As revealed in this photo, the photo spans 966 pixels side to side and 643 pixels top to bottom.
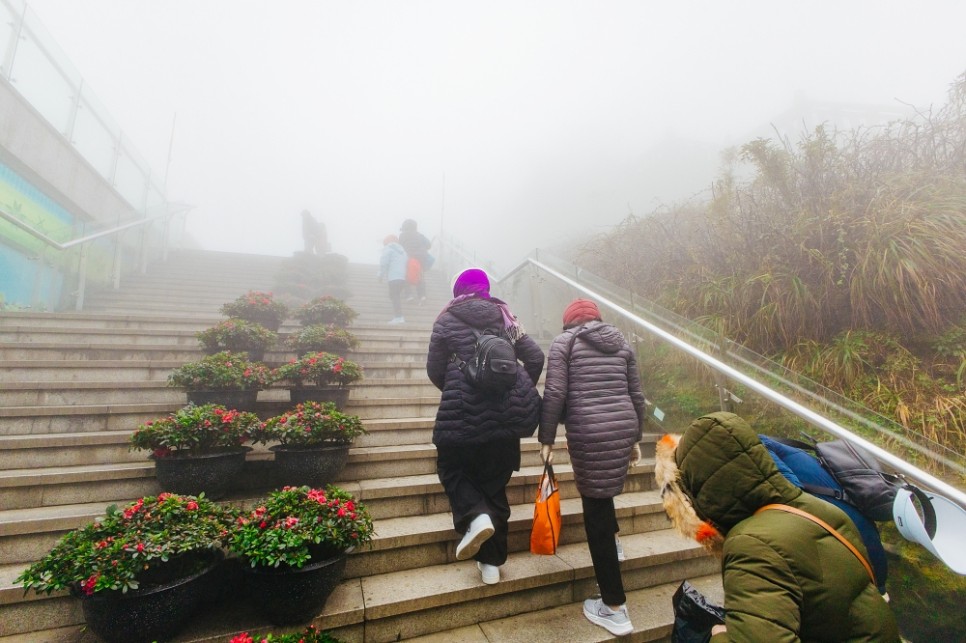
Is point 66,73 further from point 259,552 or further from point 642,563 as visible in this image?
point 642,563

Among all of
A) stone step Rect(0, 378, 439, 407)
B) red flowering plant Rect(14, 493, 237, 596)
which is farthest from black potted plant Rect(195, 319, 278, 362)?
red flowering plant Rect(14, 493, 237, 596)

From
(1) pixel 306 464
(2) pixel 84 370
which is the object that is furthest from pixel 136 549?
(2) pixel 84 370

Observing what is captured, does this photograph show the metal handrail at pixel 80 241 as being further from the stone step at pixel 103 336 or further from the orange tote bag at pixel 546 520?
the orange tote bag at pixel 546 520

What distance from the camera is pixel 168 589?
1.83 m

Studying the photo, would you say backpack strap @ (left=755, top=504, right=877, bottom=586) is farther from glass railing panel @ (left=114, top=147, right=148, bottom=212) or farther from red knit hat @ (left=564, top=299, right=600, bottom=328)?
glass railing panel @ (left=114, top=147, right=148, bottom=212)

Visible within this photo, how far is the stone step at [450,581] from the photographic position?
2081 millimetres

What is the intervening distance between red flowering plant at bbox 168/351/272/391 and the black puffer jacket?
6.23ft

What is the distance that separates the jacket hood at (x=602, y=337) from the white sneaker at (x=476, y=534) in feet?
3.69

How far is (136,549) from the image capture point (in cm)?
181

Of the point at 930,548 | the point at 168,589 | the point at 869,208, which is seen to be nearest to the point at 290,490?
the point at 168,589

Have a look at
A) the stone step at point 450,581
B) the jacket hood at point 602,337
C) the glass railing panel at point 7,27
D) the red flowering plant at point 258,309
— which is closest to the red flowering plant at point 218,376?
the stone step at point 450,581

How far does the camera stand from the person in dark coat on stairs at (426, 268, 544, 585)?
2328mm

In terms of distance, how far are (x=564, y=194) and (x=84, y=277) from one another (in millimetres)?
19976

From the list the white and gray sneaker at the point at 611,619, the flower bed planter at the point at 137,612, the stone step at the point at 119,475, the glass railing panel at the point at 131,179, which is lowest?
the white and gray sneaker at the point at 611,619
